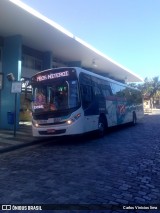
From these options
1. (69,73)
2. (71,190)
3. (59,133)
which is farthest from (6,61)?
(71,190)

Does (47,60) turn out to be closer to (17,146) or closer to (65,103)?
(65,103)

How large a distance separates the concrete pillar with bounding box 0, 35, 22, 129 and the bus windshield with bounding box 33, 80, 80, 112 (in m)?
4.76

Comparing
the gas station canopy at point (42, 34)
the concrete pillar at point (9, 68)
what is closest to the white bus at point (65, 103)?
the gas station canopy at point (42, 34)

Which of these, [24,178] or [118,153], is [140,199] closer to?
[24,178]

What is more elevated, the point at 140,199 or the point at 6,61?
the point at 6,61

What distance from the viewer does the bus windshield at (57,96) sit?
10586 mm

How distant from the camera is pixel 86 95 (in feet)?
37.2

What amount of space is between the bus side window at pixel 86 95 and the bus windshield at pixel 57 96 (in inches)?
17.4

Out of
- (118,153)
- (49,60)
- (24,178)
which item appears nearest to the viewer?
(24,178)

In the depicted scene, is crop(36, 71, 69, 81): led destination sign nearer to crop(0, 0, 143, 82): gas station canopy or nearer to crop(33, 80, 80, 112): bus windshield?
crop(33, 80, 80, 112): bus windshield

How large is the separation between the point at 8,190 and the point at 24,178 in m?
0.84

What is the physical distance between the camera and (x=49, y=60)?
64.3ft

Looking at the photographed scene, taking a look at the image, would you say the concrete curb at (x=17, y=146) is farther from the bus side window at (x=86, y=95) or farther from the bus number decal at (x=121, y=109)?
the bus number decal at (x=121, y=109)

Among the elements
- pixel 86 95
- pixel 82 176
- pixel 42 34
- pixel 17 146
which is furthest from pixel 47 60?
pixel 82 176
